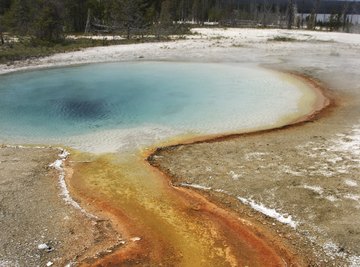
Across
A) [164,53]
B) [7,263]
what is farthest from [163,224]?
[164,53]

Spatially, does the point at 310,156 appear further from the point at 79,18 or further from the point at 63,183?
the point at 79,18

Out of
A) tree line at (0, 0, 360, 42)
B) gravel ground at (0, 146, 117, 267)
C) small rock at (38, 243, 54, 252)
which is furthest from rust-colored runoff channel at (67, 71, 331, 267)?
tree line at (0, 0, 360, 42)

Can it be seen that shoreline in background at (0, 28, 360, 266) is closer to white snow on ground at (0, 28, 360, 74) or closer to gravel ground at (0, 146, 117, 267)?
gravel ground at (0, 146, 117, 267)

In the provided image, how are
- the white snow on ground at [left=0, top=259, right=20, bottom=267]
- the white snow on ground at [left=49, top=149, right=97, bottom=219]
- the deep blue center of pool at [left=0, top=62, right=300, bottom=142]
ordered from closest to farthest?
1. the white snow on ground at [left=0, top=259, right=20, bottom=267]
2. the white snow on ground at [left=49, top=149, right=97, bottom=219]
3. the deep blue center of pool at [left=0, top=62, right=300, bottom=142]

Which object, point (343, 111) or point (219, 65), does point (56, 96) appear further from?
point (343, 111)

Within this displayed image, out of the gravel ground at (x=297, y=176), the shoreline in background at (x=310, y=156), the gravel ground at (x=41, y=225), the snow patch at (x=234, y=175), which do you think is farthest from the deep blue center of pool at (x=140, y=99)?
the gravel ground at (x=41, y=225)

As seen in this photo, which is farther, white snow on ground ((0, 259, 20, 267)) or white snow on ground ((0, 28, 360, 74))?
white snow on ground ((0, 28, 360, 74))

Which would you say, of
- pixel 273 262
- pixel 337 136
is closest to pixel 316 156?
pixel 337 136
